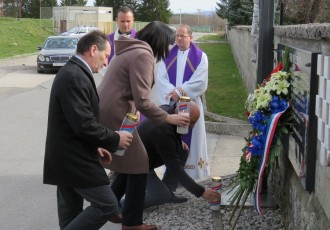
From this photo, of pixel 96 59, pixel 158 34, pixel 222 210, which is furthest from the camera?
pixel 222 210

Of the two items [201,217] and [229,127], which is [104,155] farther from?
[229,127]

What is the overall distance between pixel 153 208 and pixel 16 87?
12714 mm

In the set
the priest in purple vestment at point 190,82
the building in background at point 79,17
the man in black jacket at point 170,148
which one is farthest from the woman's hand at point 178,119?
the building in background at point 79,17

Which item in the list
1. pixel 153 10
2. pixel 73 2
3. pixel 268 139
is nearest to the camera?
pixel 268 139

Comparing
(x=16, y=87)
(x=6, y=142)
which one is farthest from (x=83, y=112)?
(x=16, y=87)

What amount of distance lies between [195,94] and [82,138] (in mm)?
2735

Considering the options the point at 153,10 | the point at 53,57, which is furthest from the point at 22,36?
the point at 153,10

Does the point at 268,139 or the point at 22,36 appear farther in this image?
the point at 22,36

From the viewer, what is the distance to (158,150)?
5.16 m

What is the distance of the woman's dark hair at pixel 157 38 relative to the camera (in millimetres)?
4854

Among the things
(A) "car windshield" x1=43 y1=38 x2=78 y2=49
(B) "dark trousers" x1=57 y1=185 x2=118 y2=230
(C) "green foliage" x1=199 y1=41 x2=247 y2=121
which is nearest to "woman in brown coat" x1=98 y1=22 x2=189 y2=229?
(B) "dark trousers" x1=57 y1=185 x2=118 y2=230

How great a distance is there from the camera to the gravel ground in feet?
17.0

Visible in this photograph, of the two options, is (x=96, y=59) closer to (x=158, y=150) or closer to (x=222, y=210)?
(x=158, y=150)

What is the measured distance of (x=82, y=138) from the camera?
3.78m
